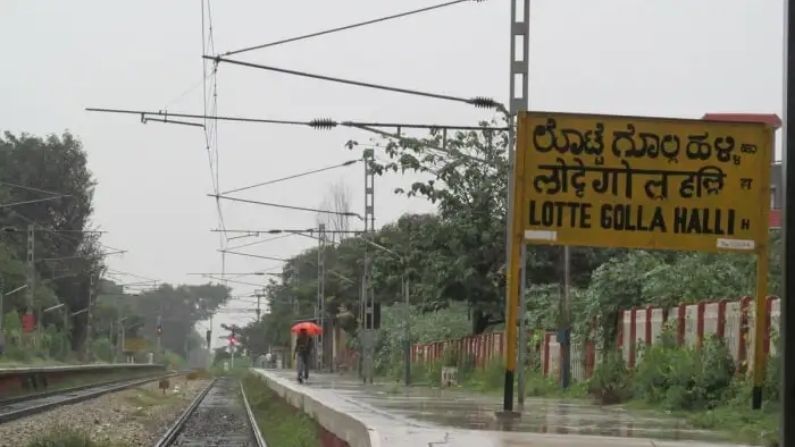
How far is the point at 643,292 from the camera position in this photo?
23.4 metres

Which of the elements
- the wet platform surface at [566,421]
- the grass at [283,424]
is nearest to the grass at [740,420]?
the wet platform surface at [566,421]

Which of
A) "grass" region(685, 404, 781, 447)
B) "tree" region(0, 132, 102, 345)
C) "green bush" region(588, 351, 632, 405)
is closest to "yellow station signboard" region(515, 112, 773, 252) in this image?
"grass" region(685, 404, 781, 447)

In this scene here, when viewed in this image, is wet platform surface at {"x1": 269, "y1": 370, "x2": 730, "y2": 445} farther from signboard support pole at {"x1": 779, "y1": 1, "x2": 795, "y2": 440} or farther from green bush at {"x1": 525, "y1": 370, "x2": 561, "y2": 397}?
green bush at {"x1": 525, "y1": 370, "x2": 561, "y2": 397}

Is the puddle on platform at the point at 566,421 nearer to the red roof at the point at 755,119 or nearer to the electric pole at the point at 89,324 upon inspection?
the red roof at the point at 755,119

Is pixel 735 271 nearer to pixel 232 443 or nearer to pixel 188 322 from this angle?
pixel 232 443

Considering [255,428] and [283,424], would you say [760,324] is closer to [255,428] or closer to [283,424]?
[283,424]

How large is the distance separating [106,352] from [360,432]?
108093 mm

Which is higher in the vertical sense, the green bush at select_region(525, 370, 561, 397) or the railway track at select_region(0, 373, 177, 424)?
the green bush at select_region(525, 370, 561, 397)

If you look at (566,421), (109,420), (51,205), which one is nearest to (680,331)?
(566,421)

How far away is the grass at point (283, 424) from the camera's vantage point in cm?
1948

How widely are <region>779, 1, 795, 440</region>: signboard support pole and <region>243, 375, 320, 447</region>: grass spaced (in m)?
14.8

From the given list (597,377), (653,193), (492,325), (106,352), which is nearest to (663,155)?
(653,193)

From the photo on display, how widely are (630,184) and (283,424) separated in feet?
42.7

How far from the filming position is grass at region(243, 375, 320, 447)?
19.5 meters
